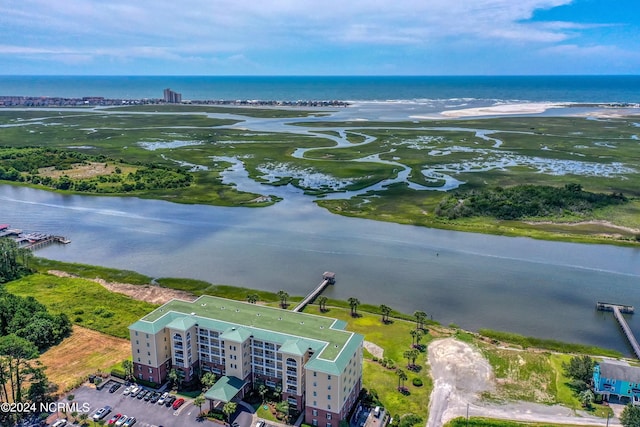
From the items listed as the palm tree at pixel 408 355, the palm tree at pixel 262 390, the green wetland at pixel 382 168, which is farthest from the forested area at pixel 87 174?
the palm tree at pixel 408 355

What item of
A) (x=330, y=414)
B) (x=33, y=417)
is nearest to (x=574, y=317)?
(x=330, y=414)

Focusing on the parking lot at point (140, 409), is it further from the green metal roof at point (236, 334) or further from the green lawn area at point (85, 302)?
the green lawn area at point (85, 302)

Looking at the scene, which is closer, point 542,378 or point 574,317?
point 542,378

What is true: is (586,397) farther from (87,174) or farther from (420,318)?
(87,174)

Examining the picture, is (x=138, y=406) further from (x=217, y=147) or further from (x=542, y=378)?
(x=217, y=147)

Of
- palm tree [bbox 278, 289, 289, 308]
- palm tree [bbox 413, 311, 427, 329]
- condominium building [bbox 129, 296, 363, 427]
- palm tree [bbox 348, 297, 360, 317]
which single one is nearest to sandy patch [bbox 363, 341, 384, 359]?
palm tree [bbox 413, 311, 427, 329]

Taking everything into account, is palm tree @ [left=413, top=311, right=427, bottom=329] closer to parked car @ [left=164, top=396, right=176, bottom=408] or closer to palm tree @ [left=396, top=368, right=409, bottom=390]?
palm tree @ [left=396, top=368, right=409, bottom=390]

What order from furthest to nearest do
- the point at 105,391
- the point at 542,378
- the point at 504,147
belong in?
the point at 504,147 → the point at 542,378 → the point at 105,391
